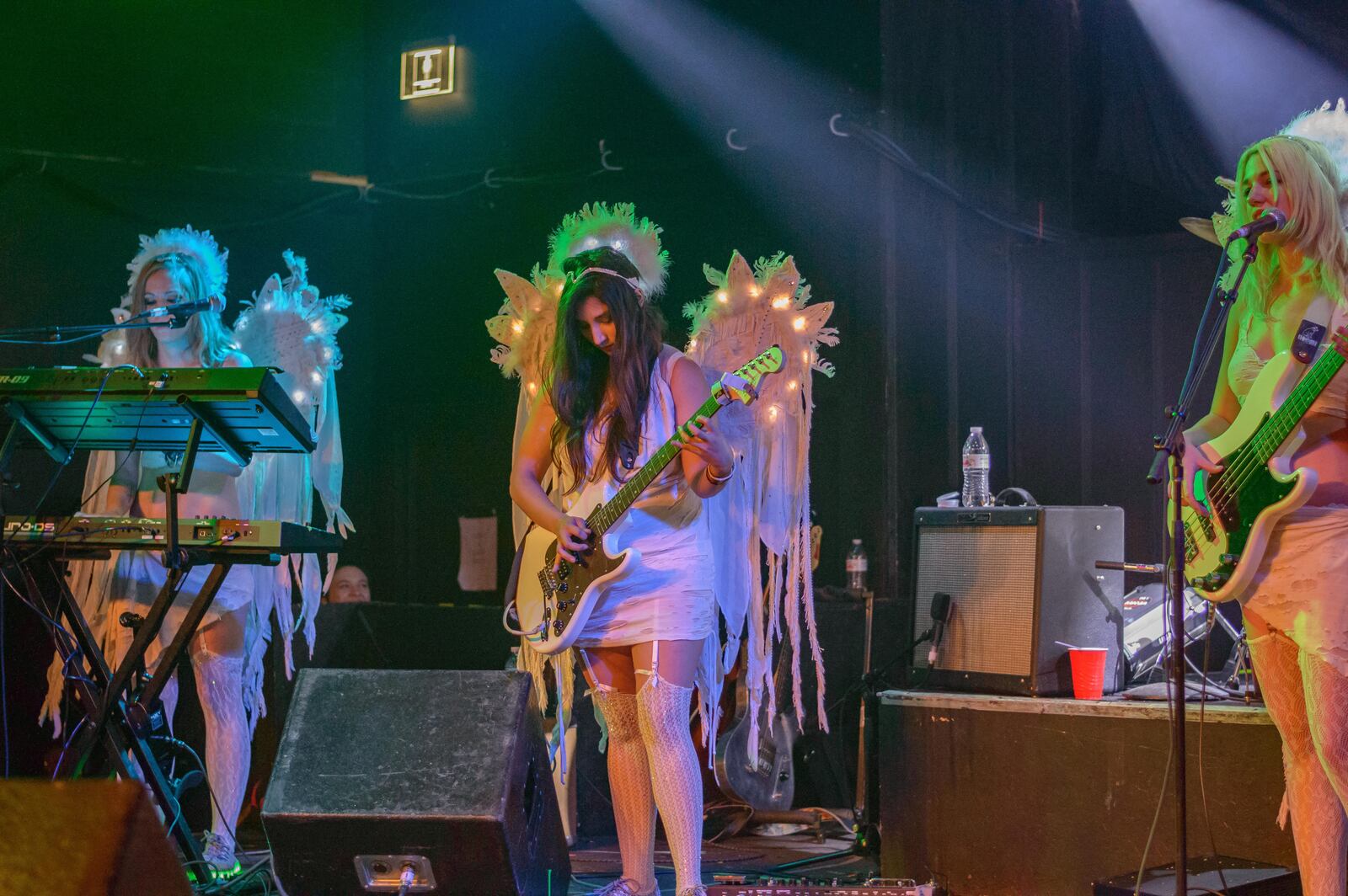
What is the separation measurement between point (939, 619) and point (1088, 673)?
528 mm

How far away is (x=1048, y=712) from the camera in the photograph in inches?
150

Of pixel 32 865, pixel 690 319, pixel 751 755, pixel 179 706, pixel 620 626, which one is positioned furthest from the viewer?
pixel 690 319

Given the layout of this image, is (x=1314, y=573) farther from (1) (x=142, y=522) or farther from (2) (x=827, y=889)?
(1) (x=142, y=522)

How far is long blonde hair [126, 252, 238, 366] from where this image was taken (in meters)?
4.19

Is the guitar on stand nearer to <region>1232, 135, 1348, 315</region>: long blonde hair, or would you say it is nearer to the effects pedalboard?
the effects pedalboard

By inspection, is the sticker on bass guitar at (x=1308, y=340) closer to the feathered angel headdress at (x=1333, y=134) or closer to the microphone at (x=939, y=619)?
the feathered angel headdress at (x=1333, y=134)

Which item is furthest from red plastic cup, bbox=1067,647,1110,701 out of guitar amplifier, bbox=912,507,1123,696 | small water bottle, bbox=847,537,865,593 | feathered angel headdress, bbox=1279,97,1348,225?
small water bottle, bbox=847,537,865,593

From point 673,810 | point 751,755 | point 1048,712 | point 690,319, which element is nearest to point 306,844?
point 673,810

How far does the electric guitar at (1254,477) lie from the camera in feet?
8.89

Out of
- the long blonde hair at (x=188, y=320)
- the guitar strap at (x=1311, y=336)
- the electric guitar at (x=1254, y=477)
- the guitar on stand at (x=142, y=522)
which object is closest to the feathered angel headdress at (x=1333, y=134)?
the guitar strap at (x=1311, y=336)

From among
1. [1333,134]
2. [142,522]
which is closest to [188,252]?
[142,522]

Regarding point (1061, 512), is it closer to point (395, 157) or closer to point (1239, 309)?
point (1239, 309)

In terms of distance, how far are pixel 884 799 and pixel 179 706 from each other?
3.17 meters

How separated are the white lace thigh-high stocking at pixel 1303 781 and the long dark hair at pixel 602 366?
1.70m
